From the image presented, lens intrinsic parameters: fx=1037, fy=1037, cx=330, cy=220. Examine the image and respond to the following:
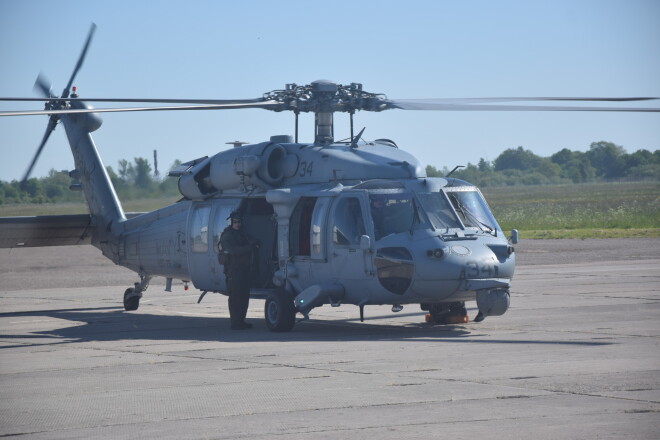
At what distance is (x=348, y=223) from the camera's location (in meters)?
14.7

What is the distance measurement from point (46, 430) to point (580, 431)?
4.20 m

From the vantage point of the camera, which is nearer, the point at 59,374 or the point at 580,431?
the point at 580,431

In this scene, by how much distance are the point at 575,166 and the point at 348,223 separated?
10729 cm

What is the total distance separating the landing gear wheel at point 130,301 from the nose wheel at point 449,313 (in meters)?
6.75

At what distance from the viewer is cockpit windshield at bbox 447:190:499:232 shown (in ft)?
48.5

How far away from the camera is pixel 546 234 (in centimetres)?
4412

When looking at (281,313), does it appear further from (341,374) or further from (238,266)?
(341,374)

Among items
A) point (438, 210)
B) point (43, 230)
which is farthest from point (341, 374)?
point (43, 230)

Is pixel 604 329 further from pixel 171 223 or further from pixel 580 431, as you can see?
pixel 171 223

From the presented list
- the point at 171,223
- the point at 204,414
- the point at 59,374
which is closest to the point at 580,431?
the point at 204,414

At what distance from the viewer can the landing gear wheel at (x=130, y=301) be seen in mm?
19875

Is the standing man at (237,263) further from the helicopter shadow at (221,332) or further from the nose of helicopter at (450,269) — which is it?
the nose of helicopter at (450,269)

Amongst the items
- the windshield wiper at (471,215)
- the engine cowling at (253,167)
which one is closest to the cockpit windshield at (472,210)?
the windshield wiper at (471,215)

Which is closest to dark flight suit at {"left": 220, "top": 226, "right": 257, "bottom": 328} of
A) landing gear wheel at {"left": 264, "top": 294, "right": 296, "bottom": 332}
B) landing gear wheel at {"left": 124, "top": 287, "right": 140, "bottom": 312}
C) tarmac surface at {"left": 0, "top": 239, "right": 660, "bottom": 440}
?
tarmac surface at {"left": 0, "top": 239, "right": 660, "bottom": 440}
